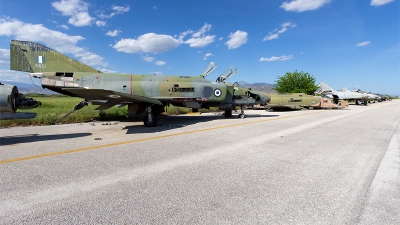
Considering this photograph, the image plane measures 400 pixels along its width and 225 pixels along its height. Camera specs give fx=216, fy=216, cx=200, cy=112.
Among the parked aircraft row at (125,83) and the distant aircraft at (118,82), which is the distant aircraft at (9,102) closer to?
the parked aircraft row at (125,83)

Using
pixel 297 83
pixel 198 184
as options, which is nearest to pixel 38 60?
pixel 198 184

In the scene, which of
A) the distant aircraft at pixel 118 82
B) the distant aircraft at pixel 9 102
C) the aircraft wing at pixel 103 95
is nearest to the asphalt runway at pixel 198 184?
the distant aircraft at pixel 9 102

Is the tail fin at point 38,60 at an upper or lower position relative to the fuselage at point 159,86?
upper

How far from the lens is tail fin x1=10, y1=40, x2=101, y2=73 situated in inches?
441

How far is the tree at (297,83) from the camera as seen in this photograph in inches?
1778

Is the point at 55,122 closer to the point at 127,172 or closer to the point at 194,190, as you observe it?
the point at 127,172

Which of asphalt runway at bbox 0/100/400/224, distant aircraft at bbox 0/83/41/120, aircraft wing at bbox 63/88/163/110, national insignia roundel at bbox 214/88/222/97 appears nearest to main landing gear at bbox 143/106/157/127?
aircraft wing at bbox 63/88/163/110

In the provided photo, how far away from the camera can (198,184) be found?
356 cm

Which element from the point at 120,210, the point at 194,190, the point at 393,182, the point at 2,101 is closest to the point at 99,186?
the point at 120,210

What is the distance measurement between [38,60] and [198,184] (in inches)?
493

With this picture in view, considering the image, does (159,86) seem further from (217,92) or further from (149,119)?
(217,92)

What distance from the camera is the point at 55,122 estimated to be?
11461 millimetres

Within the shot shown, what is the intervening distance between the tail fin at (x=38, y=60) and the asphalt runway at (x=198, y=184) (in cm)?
689

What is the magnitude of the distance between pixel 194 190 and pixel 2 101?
262 inches
